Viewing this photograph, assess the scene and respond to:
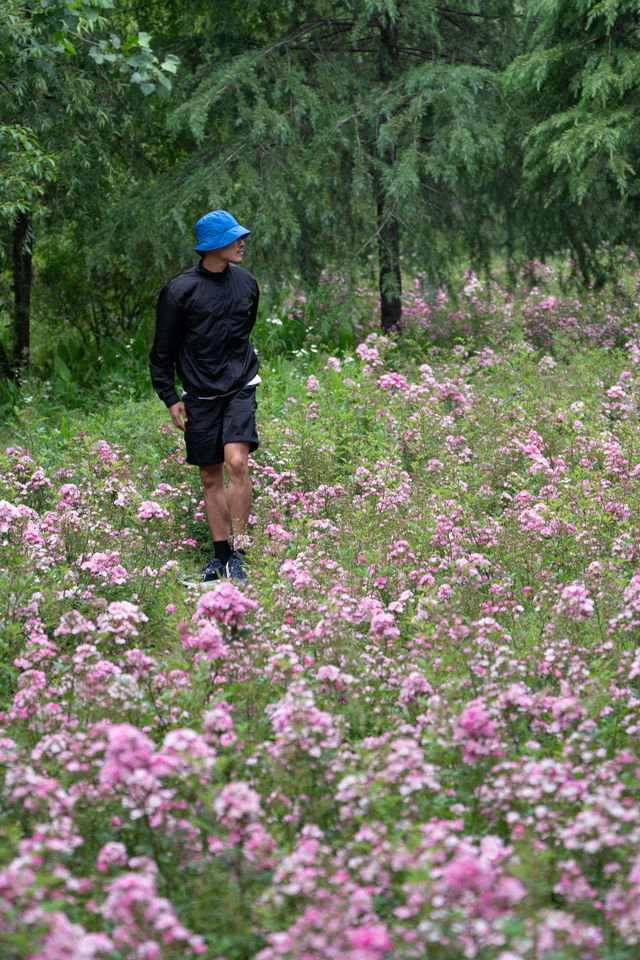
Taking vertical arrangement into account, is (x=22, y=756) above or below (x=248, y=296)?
below

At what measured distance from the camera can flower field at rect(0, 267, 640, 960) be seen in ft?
7.89

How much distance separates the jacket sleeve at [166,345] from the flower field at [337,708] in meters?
0.76

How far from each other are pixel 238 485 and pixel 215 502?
0.36m

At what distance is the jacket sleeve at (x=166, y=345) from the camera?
19.6ft

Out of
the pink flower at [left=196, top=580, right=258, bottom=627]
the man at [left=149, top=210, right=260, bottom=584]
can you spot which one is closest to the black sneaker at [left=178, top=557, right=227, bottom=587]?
the man at [left=149, top=210, right=260, bottom=584]

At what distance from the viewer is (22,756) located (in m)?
3.33

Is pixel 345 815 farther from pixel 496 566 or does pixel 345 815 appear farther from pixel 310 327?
pixel 310 327

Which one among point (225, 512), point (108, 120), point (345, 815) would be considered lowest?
point (345, 815)

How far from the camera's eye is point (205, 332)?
19.6ft

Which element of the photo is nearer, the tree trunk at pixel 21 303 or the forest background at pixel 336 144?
the forest background at pixel 336 144

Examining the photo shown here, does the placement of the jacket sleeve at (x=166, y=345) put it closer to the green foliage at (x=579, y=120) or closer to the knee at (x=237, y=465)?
the knee at (x=237, y=465)

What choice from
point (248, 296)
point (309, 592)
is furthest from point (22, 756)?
point (248, 296)

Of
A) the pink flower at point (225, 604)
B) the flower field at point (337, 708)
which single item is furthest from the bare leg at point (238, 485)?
the pink flower at point (225, 604)

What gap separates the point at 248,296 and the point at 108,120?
495cm
